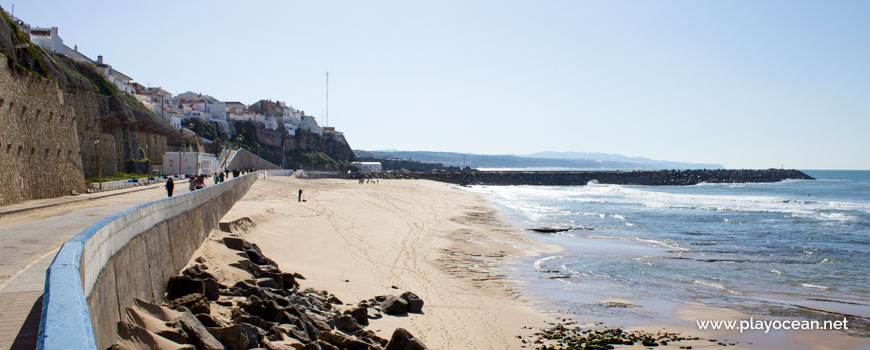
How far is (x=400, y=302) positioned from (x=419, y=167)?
15371cm

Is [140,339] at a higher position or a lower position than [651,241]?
higher

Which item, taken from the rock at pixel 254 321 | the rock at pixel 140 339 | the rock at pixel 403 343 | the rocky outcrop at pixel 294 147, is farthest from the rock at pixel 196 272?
the rocky outcrop at pixel 294 147

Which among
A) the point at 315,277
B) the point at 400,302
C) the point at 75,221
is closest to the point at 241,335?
the point at 400,302

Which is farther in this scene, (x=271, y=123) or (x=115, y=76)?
(x=271, y=123)

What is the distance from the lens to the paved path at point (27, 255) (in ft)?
16.4

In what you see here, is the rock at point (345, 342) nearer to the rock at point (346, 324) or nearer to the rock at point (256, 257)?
the rock at point (346, 324)

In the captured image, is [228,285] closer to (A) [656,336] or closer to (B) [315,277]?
(B) [315,277]

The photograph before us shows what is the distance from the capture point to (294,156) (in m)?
118

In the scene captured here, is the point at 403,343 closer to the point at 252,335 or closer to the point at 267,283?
the point at 252,335

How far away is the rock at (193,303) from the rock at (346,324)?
2349 millimetres

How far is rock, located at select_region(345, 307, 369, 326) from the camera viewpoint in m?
10.8

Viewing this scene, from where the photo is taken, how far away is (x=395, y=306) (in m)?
12.2

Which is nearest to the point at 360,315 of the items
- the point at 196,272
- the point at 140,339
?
the point at 196,272

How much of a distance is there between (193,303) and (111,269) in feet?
6.17
